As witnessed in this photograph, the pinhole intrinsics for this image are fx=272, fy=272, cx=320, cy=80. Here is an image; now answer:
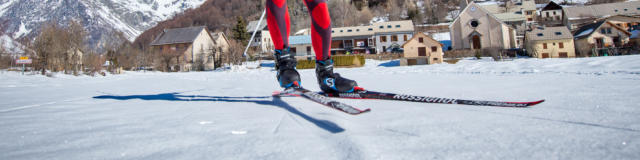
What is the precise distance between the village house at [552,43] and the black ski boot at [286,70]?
2664 centimetres

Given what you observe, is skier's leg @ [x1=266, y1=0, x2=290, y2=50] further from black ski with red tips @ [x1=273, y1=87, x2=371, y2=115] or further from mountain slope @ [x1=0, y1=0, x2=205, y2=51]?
mountain slope @ [x1=0, y1=0, x2=205, y2=51]

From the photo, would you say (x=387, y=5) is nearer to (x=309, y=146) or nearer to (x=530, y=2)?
(x=530, y=2)

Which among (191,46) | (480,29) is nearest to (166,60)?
(191,46)

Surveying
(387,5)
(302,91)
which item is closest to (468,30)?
(302,91)

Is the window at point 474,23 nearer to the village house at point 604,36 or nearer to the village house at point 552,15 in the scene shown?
the village house at point 604,36

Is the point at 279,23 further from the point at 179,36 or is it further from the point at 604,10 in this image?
the point at 604,10

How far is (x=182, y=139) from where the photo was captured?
0.72 meters

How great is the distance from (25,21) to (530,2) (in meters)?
126

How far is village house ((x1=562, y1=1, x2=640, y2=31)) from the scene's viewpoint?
34.1 metres

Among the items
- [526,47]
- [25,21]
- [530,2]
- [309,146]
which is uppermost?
[25,21]

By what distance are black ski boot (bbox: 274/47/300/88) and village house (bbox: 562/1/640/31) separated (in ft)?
149

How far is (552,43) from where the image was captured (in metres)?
22.3

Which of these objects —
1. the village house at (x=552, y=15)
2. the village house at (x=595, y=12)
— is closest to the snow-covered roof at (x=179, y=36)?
the village house at (x=595, y=12)

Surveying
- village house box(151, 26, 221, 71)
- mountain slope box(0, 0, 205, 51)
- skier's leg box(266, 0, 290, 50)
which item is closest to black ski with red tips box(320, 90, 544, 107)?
skier's leg box(266, 0, 290, 50)
